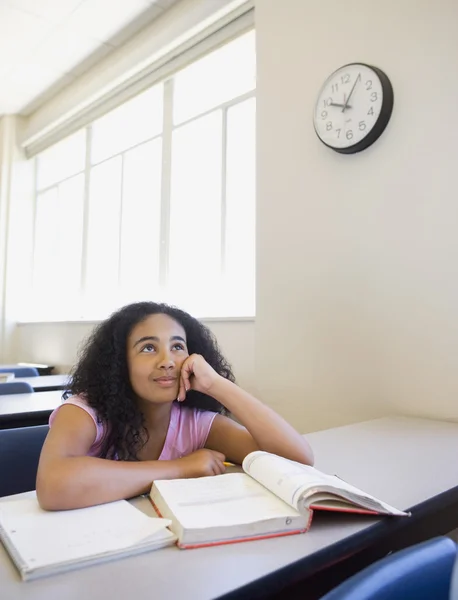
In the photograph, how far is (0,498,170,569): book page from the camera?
72cm

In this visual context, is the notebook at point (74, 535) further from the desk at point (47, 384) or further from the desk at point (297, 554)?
the desk at point (47, 384)

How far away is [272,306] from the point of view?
8.08 feet

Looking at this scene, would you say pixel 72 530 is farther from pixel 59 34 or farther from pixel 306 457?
pixel 59 34

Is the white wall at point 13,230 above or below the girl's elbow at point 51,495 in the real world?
above

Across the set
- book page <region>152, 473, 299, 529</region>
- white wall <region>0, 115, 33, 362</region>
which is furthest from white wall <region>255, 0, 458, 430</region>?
white wall <region>0, 115, 33, 362</region>

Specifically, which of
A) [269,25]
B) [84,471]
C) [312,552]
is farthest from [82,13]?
[312,552]

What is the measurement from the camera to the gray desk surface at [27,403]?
2027 mm

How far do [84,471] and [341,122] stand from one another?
179cm

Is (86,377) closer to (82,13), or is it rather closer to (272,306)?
(272,306)

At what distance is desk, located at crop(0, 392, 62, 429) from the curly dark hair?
28.9 inches

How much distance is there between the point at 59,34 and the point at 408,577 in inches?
166

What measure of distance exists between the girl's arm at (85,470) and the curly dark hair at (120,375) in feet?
0.27

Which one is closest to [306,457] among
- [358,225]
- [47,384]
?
[358,225]

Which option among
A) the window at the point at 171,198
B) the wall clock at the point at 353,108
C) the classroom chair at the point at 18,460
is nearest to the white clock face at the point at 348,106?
the wall clock at the point at 353,108
